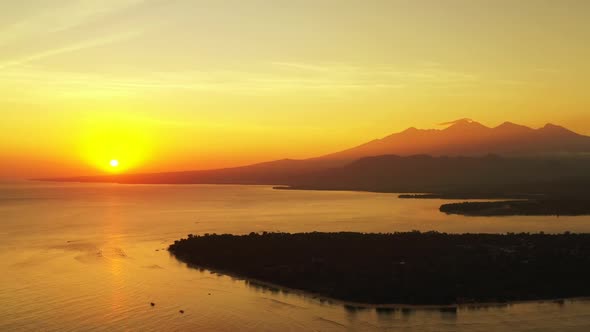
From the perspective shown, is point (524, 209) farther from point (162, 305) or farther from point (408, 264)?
point (162, 305)

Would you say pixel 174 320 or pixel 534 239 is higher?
pixel 534 239

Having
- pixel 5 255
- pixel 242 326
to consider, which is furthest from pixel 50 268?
pixel 242 326

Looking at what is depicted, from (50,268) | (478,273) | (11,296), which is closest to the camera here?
(11,296)

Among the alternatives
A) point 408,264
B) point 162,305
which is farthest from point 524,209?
point 162,305

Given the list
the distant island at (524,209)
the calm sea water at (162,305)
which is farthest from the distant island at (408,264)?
the distant island at (524,209)

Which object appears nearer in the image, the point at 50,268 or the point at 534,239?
the point at 50,268

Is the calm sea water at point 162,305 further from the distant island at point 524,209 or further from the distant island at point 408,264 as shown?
the distant island at point 524,209

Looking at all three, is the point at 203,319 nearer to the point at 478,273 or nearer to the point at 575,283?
the point at 478,273
